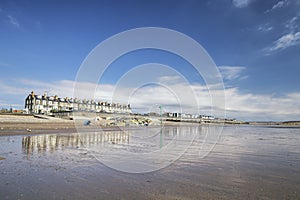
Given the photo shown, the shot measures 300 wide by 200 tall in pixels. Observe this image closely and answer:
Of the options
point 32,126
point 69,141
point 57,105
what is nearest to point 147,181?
point 69,141

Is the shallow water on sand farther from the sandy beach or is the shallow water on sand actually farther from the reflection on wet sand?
the reflection on wet sand

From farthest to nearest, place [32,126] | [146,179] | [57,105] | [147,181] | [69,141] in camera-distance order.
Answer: [57,105] < [32,126] < [69,141] < [146,179] < [147,181]

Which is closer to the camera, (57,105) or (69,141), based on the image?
(69,141)

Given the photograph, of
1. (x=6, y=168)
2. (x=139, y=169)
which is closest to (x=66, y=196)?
A: (x=139, y=169)

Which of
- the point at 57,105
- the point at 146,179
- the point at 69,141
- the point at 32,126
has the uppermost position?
the point at 57,105

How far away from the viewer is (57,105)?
94812 mm

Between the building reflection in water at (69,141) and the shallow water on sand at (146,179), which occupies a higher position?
the shallow water on sand at (146,179)

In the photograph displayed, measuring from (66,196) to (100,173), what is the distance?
2.34m

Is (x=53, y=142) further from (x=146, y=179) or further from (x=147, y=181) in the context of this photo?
(x=147, y=181)

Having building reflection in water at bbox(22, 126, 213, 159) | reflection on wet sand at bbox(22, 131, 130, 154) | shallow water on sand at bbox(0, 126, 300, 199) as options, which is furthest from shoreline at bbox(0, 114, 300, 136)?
shallow water on sand at bbox(0, 126, 300, 199)

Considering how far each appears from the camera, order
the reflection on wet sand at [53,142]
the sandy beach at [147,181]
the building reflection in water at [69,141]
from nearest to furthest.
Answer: the sandy beach at [147,181] → the reflection on wet sand at [53,142] → the building reflection in water at [69,141]

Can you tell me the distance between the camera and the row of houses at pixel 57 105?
85.7m

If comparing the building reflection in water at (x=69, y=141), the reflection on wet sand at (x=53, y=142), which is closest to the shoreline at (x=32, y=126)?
the building reflection in water at (x=69, y=141)

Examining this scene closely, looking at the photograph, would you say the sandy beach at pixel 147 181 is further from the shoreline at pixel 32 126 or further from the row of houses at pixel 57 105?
the row of houses at pixel 57 105
